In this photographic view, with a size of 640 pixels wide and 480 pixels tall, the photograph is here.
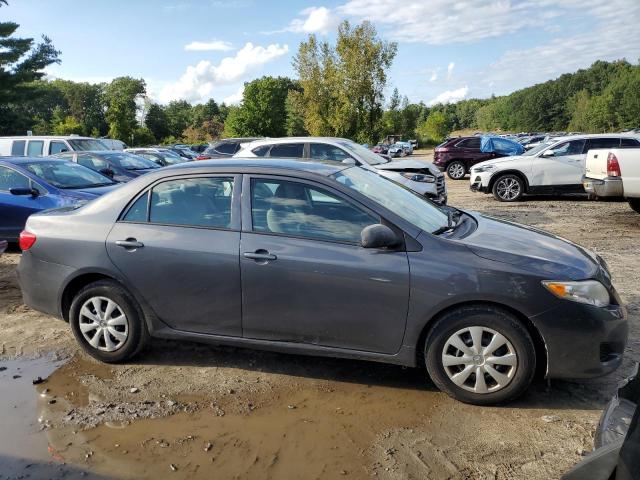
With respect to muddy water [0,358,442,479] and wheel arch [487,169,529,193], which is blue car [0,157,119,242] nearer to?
muddy water [0,358,442,479]

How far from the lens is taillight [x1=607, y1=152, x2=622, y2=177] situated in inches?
376

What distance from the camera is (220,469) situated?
3020 mm

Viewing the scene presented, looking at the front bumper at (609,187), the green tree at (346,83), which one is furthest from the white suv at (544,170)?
the green tree at (346,83)

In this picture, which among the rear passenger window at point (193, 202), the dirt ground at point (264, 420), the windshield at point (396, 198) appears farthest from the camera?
the rear passenger window at point (193, 202)

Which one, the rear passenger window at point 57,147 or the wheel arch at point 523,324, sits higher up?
the rear passenger window at point 57,147

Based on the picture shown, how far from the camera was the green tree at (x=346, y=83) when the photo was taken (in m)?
34.4

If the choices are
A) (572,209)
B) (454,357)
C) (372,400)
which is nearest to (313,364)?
(372,400)

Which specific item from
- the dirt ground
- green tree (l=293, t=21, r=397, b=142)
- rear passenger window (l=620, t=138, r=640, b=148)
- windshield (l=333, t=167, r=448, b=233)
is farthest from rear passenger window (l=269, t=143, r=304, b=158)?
green tree (l=293, t=21, r=397, b=142)

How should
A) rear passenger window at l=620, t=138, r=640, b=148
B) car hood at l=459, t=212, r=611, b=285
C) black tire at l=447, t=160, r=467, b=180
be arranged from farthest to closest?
black tire at l=447, t=160, r=467, b=180, rear passenger window at l=620, t=138, r=640, b=148, car hood at l=459, t=212, r=611, b=285

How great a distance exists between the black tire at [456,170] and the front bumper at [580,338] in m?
18.3

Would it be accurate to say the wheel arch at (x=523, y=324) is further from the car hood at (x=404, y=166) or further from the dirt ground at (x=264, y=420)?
the car hood at (x=404, y=166)

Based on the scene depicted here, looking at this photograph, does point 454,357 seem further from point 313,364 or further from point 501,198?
point 501,198

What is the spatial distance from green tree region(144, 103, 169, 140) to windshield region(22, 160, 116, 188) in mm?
80867

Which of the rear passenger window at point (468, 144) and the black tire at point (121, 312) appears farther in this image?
the rear passenger window at point (468, 144)
